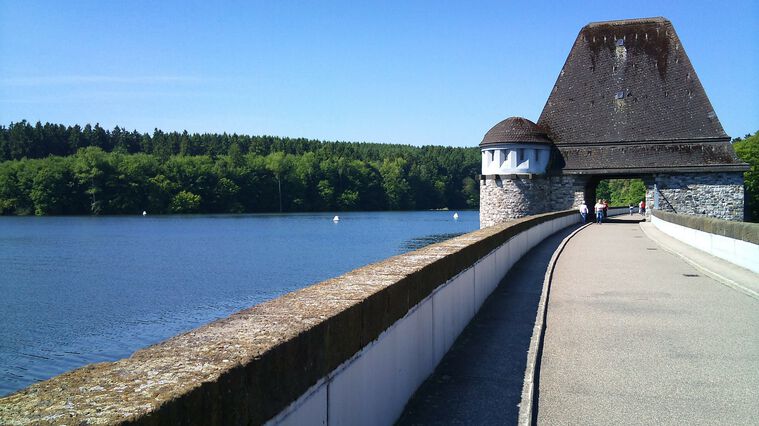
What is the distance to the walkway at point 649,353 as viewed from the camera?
570cm

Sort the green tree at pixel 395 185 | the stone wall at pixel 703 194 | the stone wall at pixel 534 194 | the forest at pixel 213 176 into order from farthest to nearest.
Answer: the green tree at pixel 395 185 < the forest at pixel 213 176 < the stone wall at pixel 534 194 < the stone wall at pixel 703 194

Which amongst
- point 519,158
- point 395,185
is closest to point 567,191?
point 519,158

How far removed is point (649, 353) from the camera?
25.2ft

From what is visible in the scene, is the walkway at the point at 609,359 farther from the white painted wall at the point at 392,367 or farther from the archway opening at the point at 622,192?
the archway opening at the point at 622,192

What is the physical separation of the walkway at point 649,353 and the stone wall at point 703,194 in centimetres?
3811

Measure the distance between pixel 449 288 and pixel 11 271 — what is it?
117 feet

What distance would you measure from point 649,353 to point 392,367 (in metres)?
3.97

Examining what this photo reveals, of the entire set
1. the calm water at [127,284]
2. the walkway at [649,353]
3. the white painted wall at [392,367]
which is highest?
the white painted wall at [392,367]

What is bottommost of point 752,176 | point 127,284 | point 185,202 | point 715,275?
point 127,284

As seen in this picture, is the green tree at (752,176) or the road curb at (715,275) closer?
the road curb at (715,275)

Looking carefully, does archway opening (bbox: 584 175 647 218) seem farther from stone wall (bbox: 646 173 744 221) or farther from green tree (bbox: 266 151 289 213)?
green tree (bbox: 266 151 289 213)

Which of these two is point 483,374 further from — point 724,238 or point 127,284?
point 127,284

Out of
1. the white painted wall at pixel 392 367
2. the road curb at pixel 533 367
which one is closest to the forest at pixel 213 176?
the road curb at pixel 533 367

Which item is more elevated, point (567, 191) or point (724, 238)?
point (567, 191)
